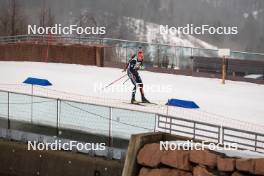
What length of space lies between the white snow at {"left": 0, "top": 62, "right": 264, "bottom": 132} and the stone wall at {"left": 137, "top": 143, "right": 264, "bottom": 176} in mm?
5365

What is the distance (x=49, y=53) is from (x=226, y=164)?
85.7ft

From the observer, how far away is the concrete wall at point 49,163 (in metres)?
17.5

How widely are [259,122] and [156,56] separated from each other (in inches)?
742

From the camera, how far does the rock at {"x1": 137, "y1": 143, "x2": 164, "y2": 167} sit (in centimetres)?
1582

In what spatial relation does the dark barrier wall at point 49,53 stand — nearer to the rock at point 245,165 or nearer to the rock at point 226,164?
the rock at point 226,164

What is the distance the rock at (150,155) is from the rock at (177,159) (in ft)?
0.68

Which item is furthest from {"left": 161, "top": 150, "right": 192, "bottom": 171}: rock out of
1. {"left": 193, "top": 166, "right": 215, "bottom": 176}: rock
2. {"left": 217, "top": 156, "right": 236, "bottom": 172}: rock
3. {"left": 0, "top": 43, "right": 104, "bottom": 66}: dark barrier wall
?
{"left": 0, "top": 43, "right": 104, "bottom": 66}: dark barrier wall

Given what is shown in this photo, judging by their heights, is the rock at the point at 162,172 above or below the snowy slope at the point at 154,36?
below

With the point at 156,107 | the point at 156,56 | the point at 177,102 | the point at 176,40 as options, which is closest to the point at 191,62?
the point at 156,56

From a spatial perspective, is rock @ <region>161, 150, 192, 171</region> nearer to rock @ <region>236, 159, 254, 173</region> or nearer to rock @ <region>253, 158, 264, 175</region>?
rock @ <region>236, 159, 254, 173</region>

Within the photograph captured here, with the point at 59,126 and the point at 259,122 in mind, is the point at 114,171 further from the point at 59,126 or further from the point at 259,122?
the point at 259,122

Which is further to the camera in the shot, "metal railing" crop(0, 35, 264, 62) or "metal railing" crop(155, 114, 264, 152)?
"metal railing" crop(0, 35, 264, 62)

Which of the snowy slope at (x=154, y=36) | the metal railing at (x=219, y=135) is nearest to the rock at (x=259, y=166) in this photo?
the metal railing at (x=219, y=135)

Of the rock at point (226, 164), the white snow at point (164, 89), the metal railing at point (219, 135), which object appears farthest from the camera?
the white snow at point (164, 89)
